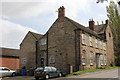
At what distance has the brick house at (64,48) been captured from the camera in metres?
29.0

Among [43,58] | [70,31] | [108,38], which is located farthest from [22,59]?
[108,38]

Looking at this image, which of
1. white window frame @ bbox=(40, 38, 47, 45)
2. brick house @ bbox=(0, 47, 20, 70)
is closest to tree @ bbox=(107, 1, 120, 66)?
white window frame @ bbox=(40, 38, 47, 45)

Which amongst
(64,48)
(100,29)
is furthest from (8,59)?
(100,29)

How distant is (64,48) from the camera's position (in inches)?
1192

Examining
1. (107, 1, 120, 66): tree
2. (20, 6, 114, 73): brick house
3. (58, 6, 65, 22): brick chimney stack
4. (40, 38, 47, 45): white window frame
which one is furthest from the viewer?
(107, 1, 120, 66): tree

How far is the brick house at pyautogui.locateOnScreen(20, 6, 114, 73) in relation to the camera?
2898 centimetres

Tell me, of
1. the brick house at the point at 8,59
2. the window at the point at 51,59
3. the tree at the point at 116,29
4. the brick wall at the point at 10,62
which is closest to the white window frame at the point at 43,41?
the window at the point at 51,59

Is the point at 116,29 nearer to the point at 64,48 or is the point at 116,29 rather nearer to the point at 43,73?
the point at 64,48

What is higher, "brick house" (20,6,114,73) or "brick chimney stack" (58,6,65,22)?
"brick chimney stack" (58,6,65,22)

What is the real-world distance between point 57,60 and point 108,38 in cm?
1656

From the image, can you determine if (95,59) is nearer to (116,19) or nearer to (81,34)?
(81,34)

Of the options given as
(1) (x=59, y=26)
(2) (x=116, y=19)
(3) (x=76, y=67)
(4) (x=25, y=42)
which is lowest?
(3) (x=76, y=67)

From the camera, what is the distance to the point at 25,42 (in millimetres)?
35969

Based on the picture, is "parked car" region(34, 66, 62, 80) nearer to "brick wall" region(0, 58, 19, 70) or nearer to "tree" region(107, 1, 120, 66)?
"brick wall" region(0, 58, 19, 70)
